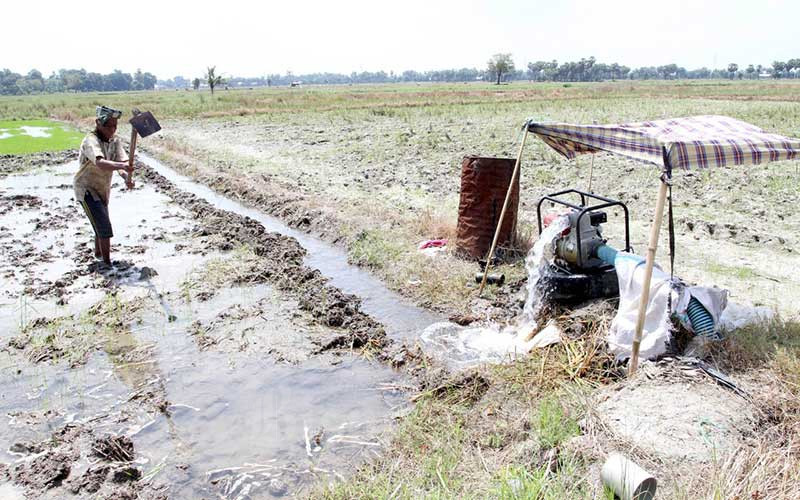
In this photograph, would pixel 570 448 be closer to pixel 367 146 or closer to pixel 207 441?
pixel 207 441

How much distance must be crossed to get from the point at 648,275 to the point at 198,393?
342 centimetres

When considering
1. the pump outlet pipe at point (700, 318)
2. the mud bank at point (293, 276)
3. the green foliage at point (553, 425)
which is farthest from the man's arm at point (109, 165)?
the pump outlet pipe at point (700, 318)

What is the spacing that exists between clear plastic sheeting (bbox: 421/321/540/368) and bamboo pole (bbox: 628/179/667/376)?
0.88 metres

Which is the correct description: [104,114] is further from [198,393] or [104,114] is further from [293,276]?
[198,393]

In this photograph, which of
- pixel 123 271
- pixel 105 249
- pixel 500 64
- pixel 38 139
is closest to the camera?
pixel 123 271

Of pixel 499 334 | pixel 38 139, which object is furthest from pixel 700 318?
pixel 38 139

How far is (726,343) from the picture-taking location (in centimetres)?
403

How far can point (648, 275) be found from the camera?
379 cm

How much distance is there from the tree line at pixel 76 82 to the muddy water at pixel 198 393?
14492 cm

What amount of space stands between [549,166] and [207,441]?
10.3 meters

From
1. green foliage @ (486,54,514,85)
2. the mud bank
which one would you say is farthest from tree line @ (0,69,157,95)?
the mud bank

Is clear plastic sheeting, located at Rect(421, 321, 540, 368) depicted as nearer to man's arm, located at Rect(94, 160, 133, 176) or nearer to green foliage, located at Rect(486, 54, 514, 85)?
man's arm, located at Rect(94, 160, 133, 176)

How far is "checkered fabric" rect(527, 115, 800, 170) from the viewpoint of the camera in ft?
12.7

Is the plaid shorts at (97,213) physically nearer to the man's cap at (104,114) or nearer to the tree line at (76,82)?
the man's cap at (104,114)
